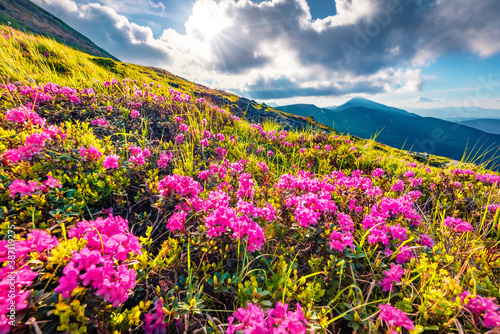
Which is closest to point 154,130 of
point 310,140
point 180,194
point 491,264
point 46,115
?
point 46,115

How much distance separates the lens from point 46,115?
429cm

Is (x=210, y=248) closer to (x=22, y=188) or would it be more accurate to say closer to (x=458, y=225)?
(x=22, y=188)

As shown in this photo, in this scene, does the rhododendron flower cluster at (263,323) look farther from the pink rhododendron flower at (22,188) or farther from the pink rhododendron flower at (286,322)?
the pink rhododendron flower at (22,188)

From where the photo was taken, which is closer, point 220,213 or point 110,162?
point 220,213

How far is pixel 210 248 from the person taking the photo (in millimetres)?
2211

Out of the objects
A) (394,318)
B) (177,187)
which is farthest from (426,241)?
(177,187)

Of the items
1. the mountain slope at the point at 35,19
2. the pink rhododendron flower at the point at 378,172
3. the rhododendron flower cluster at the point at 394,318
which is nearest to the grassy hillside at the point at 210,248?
the rhododendron flower cluster at the point at 394,318

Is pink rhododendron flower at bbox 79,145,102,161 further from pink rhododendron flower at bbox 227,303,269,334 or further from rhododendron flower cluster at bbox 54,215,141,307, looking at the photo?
pink rhododendron flower at bbox 227,303,269,334

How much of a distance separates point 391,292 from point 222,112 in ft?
23.2

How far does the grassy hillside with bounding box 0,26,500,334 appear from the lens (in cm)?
144

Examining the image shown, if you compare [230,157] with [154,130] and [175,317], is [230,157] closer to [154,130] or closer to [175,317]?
[154,130]

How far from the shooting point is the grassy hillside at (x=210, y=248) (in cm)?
144

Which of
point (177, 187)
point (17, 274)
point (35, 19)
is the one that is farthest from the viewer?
point (35, 19)

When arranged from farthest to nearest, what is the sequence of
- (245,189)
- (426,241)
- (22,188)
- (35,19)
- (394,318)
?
(35,19), (245,189), (426,241), (22,188), (394,318)
